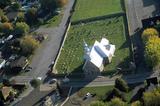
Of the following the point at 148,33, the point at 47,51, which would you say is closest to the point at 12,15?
the point at 47,51

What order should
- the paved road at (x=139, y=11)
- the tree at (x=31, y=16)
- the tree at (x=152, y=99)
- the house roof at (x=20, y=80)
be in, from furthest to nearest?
the tree at (x=31, y=16), the paved road at (x=139, y=11), the house roof at (x=20, y=80), the tree at (x=152, y=99)

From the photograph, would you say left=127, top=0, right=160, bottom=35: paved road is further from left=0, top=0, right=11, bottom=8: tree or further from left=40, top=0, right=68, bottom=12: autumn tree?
left=0, top=0, right=11, bottom=8: tree

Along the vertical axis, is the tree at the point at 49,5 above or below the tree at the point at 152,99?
above

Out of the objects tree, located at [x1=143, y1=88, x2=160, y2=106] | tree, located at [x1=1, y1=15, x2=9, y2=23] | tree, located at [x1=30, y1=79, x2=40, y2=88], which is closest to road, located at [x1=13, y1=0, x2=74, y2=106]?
tree, located at [x1=30, y1=79, x2=40, y2=88]

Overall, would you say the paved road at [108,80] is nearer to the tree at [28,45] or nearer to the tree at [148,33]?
the tree at [148,33]

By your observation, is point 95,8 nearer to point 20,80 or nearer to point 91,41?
point 91,41

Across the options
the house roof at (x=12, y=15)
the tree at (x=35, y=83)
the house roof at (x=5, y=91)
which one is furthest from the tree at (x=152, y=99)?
the house roof at (x=12, y=15)
